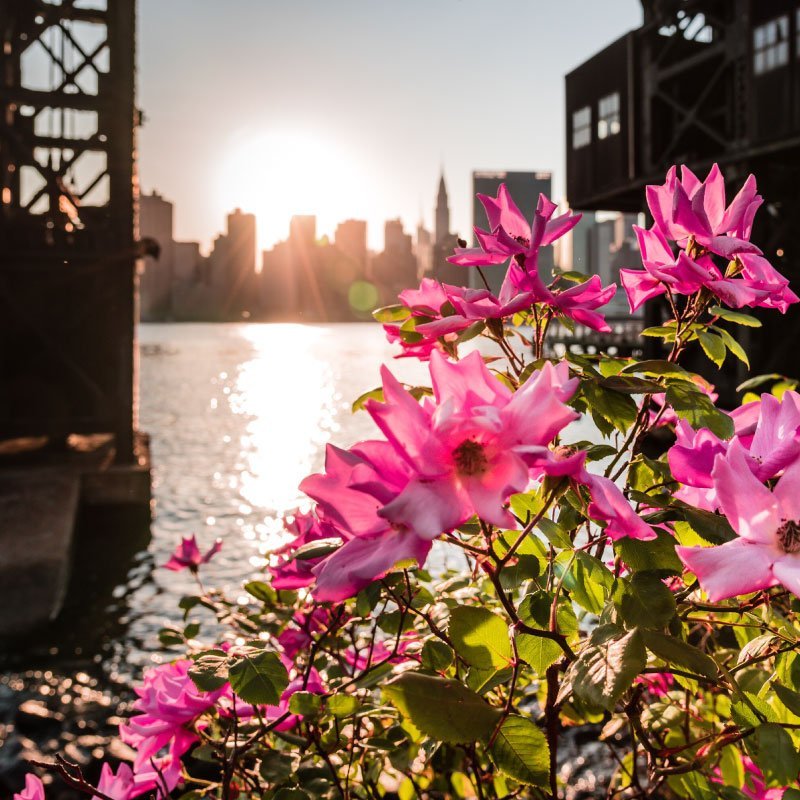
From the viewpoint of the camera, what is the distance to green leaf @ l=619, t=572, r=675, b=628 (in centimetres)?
87

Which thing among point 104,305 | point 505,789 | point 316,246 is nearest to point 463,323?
point 505,789

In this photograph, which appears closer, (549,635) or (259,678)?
(549,635)

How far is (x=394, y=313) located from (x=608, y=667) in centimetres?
87

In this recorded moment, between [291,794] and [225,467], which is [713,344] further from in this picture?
[225,467]

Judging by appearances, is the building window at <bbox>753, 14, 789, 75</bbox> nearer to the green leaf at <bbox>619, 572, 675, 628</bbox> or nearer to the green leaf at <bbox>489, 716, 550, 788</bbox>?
the green leaf at <bbox>619, 572, 675, 628</bbox>

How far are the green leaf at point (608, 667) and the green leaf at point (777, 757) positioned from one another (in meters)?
0.27

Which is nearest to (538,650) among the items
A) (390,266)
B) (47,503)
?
(47,503)

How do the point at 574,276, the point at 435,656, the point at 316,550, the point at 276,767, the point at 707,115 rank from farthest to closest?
the point at 707,115
the point at 574,276
the point at 276,767
the point at 435,656
the point at 316,550

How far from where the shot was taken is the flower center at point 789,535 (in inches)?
30.6

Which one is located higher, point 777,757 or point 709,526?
point 709,526

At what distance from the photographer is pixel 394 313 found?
147cm

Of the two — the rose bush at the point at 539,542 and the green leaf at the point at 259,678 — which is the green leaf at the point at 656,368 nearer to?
the rose bush at the point at 539,542

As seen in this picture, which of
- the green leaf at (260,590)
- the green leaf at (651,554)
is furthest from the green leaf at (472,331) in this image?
the green leaf at (260,590)

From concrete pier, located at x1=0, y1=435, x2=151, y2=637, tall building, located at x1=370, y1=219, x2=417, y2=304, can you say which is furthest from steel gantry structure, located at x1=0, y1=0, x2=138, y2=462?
tall building, located at x1=370, y1=219, x2=417, y2=304
